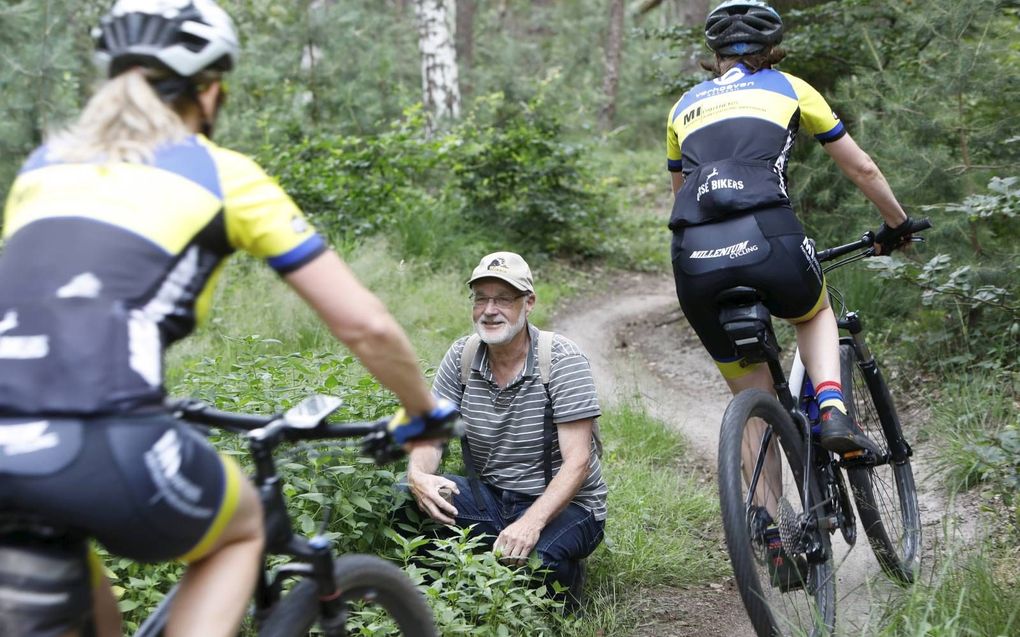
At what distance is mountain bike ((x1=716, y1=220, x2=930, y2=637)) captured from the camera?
340 centimetres

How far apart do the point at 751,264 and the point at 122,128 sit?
2.45 metres

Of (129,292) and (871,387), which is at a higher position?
(129,292)

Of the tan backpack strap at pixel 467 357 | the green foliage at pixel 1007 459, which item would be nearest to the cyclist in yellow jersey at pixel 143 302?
the tan backpack strap at pixel 467 357

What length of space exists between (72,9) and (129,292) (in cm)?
923

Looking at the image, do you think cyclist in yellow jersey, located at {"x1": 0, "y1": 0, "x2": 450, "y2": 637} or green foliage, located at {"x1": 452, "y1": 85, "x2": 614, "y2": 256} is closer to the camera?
cyclist in yellow jersey, located at {"x1": 0, "y1": 0, "x2": 450, "y2": 637}

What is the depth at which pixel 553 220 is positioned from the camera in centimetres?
1198

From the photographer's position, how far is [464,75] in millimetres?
19609

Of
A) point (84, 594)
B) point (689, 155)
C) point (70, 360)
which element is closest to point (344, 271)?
point (70, 360)

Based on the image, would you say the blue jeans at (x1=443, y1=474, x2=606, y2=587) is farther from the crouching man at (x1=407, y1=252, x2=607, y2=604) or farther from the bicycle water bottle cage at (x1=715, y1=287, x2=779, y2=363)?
the bicycle water bottle cage at (x1=715, y1=287, x2=779, y2=363)

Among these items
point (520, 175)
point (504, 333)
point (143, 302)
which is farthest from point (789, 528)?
point (520, 175)

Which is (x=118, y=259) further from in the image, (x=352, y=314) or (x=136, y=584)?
(x=136, y=584)

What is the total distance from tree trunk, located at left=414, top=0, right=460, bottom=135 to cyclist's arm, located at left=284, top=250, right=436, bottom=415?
10935 millimetres

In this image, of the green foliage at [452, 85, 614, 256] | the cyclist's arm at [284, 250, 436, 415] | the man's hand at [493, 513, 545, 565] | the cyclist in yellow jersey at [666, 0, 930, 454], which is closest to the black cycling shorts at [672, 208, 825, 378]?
the cyclist in yellow jersey at [666, 0, 930, 454]

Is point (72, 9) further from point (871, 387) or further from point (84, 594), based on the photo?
point (84, 594)
